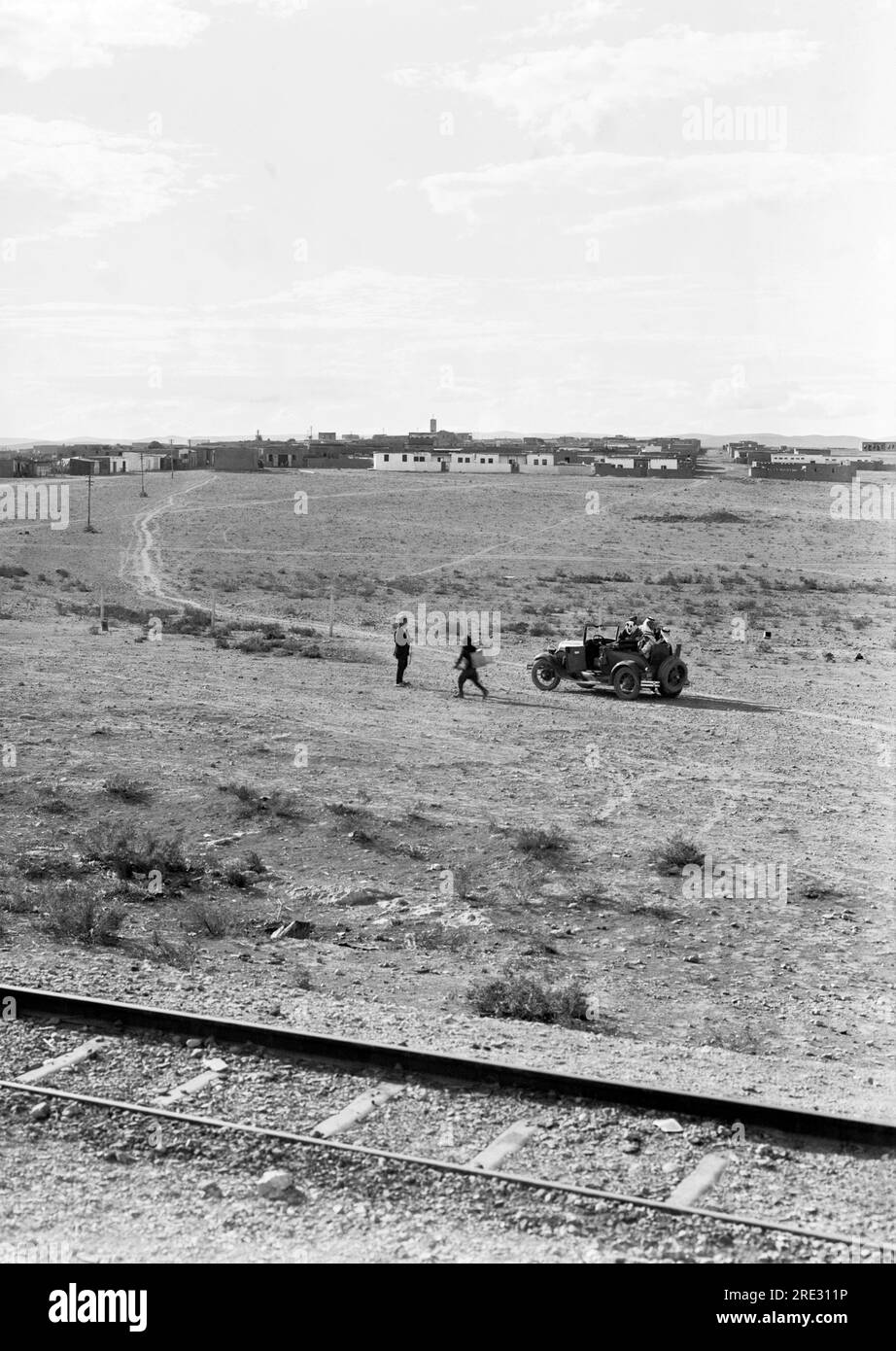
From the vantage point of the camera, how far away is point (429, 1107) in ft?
28.9

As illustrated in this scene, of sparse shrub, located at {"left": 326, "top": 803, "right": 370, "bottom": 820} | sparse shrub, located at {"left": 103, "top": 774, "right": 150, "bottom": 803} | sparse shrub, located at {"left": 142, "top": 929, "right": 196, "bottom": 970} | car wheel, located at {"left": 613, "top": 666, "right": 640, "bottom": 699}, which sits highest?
car wheel, located at {"left": 613, "top": 666, "right": 640, "bottom": 699}

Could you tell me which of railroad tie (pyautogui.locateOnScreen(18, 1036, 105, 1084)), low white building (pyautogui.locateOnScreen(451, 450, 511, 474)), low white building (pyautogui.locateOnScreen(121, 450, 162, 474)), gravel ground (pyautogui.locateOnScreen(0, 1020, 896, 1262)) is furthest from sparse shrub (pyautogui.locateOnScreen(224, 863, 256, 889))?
low white building (pyautogui.locateOnScreen(121, 450, 162, 474))

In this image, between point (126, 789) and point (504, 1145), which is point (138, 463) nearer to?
point (126, 789)

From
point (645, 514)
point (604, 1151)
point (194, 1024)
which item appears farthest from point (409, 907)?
point (645, 514)

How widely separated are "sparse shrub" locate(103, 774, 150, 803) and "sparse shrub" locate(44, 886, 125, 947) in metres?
4.01

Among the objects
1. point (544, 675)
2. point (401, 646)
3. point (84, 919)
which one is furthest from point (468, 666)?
point (84, 919)

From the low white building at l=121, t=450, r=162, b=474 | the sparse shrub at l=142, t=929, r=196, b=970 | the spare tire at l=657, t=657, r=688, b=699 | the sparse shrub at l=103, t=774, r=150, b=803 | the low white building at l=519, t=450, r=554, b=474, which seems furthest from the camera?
the low white building at l=121, t=450, r=162, b=474

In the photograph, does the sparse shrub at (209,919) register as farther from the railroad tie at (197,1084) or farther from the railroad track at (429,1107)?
the railroad tie at (197,1084)

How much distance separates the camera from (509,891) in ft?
48.2

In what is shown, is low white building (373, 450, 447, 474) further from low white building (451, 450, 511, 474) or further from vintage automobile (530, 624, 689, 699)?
vintage automobile (530, 624, 689, 699)

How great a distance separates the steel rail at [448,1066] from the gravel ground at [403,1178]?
0.39ft

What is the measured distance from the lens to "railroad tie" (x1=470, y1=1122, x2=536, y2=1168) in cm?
803

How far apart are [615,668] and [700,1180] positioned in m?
18.5

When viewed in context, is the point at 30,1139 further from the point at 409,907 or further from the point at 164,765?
the point at 164,765
